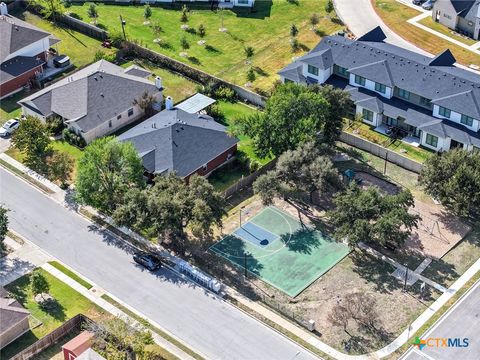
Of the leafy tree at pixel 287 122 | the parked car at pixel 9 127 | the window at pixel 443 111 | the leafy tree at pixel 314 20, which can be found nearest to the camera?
the leafy tree at pixel 287 122

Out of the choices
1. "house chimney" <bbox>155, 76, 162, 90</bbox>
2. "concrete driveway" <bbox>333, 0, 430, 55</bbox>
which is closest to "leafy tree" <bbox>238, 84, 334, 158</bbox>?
"house chimney" <bbox>155, 76, 162, 90</bbox>

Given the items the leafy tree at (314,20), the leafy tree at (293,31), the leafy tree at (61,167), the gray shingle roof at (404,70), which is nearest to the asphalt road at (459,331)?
the gray shingle roof at (404,70)

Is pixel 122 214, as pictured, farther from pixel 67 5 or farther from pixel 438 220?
pixel 67 5

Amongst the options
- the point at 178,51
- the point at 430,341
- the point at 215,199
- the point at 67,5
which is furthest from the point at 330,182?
the point at 67,5

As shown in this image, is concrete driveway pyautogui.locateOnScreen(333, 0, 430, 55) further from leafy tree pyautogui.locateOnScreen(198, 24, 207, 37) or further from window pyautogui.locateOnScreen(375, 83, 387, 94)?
leafy tree pyautogui.locateOnScreen(198, 24, 207, 37)

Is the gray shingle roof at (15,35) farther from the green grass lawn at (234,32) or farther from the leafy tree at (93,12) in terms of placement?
the green grass lawn at (234,32)

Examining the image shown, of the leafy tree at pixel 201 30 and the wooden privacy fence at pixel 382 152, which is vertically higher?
the leafy tree at pixel 201 30
